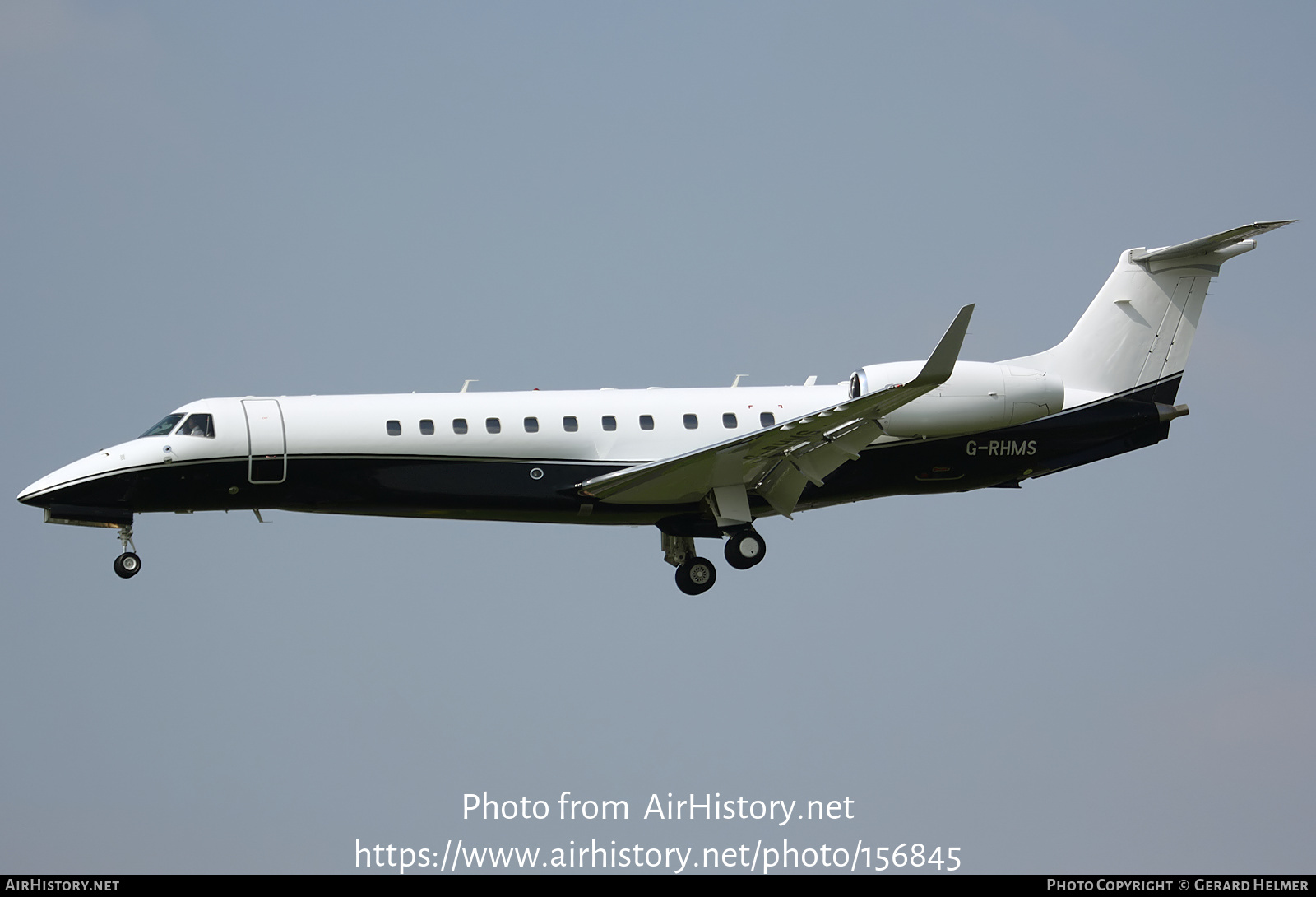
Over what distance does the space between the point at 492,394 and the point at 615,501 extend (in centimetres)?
284

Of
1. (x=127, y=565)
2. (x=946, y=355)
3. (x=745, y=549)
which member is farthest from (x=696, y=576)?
(x=127, y=565)

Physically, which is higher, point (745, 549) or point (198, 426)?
point (198, 426)

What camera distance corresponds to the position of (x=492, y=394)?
2730 cm

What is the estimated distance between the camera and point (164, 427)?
26.2 meters

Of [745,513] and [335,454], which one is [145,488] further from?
[745,513]

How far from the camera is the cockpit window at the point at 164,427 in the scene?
26141 millimetres

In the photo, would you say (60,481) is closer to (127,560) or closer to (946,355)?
(127,560)

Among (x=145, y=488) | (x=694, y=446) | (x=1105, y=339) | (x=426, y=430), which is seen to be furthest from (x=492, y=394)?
(x=1105, y=339)

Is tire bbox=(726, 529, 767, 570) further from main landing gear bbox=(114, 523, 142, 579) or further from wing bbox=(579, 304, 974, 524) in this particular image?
main landing gear bbox=(114, 523, 142, 579)

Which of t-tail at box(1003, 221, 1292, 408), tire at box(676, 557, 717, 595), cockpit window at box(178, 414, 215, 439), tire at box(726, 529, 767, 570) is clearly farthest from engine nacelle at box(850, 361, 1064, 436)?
cockpit window at box(178, 414, 215, 439)

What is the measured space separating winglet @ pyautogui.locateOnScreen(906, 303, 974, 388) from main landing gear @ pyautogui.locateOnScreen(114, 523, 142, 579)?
42.9ft

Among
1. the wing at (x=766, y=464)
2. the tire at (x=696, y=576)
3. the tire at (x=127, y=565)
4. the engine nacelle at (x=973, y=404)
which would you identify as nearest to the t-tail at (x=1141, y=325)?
the engine nacelle at (x=973, y=404)

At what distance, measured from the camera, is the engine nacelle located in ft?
89.9

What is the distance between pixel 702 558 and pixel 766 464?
268cm
